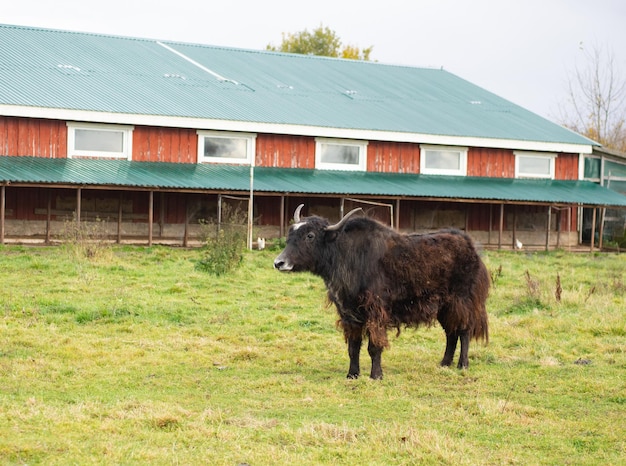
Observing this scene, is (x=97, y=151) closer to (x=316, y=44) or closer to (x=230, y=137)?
(x=230, y=137)

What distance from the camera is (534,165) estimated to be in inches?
1484

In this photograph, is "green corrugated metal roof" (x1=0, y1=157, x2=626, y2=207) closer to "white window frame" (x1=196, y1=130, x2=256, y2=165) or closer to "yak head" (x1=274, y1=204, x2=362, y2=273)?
"white window frame" (x1=196, y1=130, x2=256, y2=165)

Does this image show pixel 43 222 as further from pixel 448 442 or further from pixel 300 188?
pixel 448 442

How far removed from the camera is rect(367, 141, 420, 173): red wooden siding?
112ft

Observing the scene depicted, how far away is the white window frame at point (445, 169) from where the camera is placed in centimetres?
3525

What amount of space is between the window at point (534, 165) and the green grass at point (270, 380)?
17.3m

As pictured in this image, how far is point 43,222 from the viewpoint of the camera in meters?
28.6

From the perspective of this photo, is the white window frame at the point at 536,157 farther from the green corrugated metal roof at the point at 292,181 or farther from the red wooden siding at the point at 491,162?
the green corrugated metal roof at the point at 292,181

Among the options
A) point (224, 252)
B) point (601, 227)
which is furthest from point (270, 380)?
point (601, 227)

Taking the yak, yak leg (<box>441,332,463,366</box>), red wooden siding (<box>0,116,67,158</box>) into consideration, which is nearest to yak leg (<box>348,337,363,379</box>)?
the yak

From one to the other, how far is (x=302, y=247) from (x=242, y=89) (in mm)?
23212

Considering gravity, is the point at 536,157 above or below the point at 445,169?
above

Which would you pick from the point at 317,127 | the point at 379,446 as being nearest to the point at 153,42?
the point at 317,127

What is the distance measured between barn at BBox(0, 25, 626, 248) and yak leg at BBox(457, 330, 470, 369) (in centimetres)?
1488
